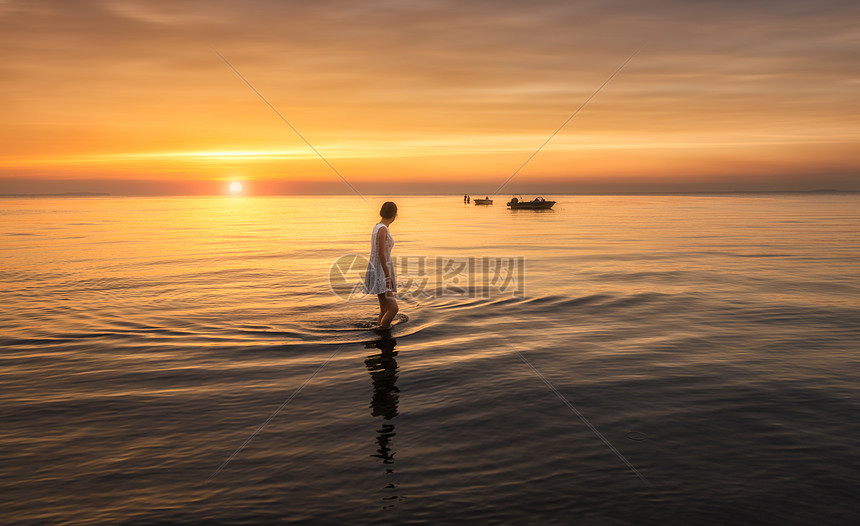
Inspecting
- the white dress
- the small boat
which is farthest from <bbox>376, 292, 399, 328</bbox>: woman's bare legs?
the small boat

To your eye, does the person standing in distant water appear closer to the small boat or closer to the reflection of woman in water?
the reflection of woman in water

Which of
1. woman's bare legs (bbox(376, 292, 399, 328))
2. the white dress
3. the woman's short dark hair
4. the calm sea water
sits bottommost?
the calm sea water

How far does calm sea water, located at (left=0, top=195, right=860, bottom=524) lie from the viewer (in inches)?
218

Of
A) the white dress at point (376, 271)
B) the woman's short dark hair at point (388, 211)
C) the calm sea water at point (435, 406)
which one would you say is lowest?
the calm sea water at point (435, 406)

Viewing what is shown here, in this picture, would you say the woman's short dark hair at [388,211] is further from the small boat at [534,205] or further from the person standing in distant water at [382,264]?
the small boat at [534,205]

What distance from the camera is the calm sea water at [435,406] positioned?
5.53m

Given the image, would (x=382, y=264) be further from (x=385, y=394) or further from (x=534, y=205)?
(x=534, y=205)

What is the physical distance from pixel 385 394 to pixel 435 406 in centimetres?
92

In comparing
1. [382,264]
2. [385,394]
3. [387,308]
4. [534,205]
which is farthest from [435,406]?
[534,205]

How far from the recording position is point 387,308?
12.5 meters

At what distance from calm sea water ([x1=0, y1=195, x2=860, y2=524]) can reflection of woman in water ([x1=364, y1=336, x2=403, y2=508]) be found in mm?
43

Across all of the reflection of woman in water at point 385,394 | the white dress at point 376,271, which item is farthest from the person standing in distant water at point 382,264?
the reflection of woman in water at point 385,394

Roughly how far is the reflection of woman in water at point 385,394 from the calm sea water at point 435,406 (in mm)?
43

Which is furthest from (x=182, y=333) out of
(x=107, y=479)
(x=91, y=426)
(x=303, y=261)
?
(x=303, y=261)
